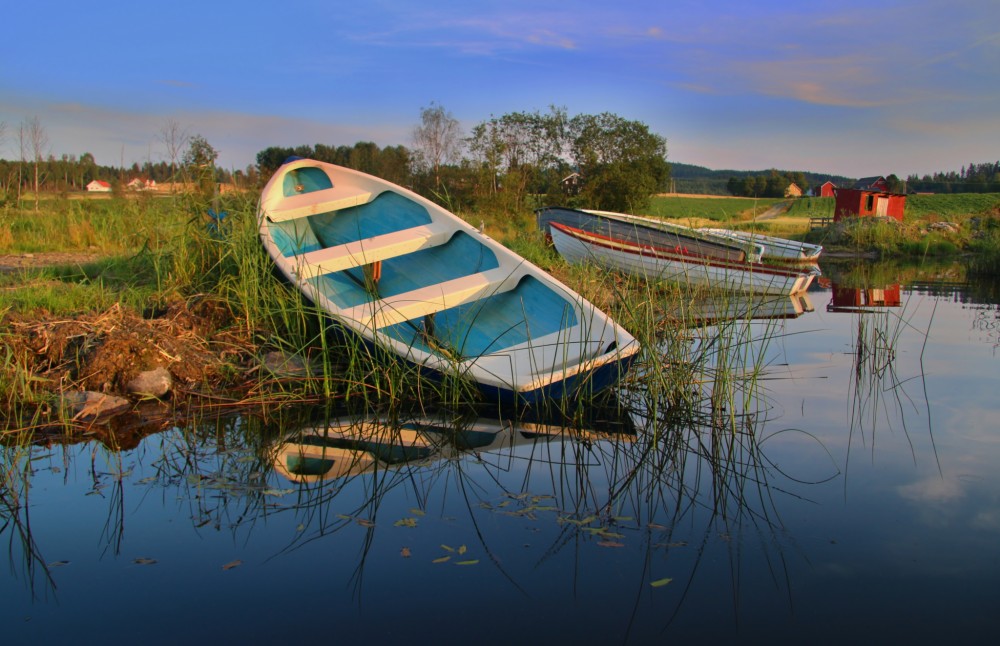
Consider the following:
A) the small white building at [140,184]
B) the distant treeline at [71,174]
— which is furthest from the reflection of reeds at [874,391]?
the small white building at [140,184]

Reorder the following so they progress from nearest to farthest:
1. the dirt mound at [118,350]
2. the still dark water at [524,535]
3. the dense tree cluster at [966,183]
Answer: the still dark water at [524,535] < the dirt mound at [118,350] < the dense tree cluster at [966,183]

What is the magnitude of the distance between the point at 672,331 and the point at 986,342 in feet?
14.0

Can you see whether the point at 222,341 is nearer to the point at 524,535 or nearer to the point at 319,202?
the point at 319,202

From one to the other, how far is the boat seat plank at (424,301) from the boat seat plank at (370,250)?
0.52 m

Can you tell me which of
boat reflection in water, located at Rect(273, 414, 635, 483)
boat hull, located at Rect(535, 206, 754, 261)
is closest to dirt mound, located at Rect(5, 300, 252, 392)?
boat reflection in water, located at Rect(273, 414, 635, 483)

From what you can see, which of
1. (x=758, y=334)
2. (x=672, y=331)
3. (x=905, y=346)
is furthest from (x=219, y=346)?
(x=905, y=346)

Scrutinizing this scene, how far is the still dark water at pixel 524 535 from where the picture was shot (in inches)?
94.8

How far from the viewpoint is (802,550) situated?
289 centimetres

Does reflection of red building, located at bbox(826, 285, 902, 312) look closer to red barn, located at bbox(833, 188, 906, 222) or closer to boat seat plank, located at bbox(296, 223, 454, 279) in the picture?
boat seat plank, located at bbox(296, 223, 454, 279)

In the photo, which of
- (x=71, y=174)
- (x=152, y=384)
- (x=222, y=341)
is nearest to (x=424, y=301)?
(x=222, y=341)

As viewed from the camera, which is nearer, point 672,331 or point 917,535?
point 917,535

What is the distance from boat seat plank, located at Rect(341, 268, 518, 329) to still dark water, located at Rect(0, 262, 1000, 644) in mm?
845

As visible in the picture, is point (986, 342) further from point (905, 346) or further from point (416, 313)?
point (416, 313)

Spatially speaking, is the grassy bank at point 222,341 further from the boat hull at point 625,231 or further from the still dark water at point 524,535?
the boat hull at point 625,231
